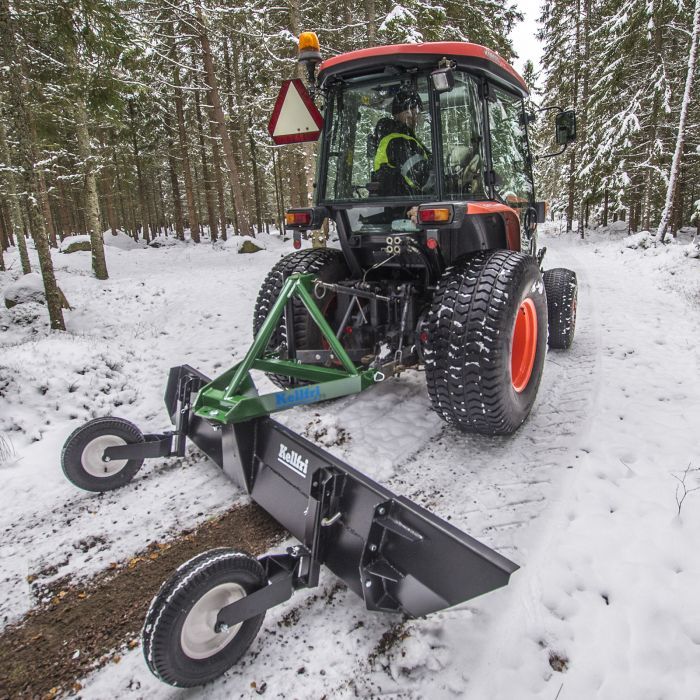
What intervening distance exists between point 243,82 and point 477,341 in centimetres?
1912

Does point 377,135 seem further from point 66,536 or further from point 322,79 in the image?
point 66,536

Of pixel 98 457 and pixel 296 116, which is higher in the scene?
pixel 296 116

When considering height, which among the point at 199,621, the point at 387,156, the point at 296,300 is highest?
the point at 387,156

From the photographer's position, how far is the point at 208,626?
185 cm

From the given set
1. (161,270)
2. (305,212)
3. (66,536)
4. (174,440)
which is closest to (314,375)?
(174,440)

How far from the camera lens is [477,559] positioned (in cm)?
173

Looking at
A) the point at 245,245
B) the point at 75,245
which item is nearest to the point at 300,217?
the point at 245,245

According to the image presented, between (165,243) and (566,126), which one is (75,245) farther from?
(566,126)

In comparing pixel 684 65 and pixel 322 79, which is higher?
pixel 684 65

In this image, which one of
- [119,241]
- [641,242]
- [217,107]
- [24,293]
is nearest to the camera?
[24,293]

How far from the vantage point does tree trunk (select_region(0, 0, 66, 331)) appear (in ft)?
19.2

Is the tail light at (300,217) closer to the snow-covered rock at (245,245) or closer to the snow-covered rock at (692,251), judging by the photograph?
the snow-covered rock at (245,245)

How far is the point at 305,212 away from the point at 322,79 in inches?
40.4

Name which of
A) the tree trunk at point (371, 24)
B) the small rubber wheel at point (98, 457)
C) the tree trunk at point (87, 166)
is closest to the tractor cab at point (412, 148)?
the small rubber wheel at point (98, 457)
